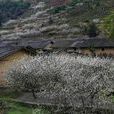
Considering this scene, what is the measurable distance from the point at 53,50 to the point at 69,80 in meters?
35.7

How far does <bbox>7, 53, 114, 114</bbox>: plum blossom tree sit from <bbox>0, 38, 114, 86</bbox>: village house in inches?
244

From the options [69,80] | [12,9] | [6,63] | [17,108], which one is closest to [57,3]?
[12,9]

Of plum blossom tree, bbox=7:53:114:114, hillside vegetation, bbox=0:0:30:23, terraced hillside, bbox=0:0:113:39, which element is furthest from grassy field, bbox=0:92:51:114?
hillside vegetation, bbox=0:0:30:23

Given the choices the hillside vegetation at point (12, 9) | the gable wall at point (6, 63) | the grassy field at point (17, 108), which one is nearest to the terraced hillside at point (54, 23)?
the hillside vegetation at point (12, 9)

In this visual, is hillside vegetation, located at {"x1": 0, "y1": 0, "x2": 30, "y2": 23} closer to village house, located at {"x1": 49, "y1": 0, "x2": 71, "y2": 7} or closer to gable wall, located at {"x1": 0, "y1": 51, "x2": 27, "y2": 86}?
village house, located at {"x1": 49, "y1": 0, "x2": 71, "y2": 7}

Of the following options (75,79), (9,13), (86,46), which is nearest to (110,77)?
(75,79)

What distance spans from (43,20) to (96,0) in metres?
18.1

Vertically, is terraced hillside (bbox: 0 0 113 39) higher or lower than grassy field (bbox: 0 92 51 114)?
lower

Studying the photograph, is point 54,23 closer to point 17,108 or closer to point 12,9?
point 12,9

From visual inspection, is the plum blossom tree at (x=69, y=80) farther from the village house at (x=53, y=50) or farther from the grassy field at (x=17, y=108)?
the village house at (x=53, y=50)

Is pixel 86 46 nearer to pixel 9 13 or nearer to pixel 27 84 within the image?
pixel 27 84

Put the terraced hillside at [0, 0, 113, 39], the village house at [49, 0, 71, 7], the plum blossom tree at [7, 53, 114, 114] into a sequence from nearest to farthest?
the plum blossom tree at [7, 53, 114, 114], the terraced hillside at [0, 0, 113, 39], the village house at [49, 0, 71, 7]

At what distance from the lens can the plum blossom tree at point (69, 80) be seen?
2231 centimetres

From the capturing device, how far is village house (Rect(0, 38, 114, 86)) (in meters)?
39.7
